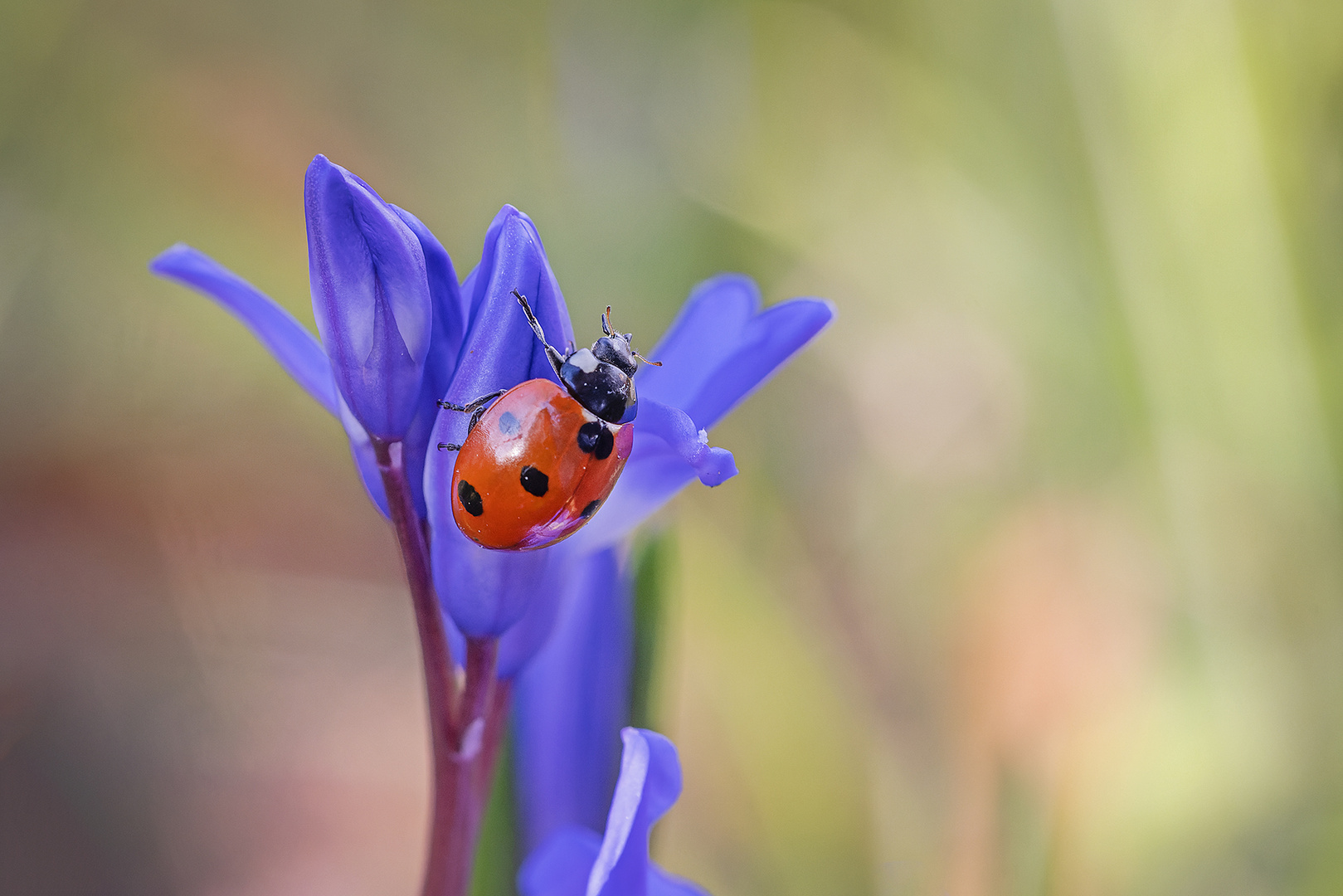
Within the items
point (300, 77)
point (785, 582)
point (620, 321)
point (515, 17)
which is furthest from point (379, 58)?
point (785, 582)

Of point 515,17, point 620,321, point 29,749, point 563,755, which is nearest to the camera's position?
point 563,755

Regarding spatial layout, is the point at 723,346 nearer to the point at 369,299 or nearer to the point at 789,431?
the point at 369,299

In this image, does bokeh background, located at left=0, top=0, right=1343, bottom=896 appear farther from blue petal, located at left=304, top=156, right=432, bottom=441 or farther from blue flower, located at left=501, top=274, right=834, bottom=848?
blue petal, located at left=304, top=156, right=432, bottom=441

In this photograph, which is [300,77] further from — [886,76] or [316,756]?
[316,756]

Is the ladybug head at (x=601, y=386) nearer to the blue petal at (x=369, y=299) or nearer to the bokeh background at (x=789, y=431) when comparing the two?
the blue petal at (x=369, y=299)

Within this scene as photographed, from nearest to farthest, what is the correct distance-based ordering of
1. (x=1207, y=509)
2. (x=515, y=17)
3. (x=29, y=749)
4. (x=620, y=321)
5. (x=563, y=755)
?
(x=563, y=755), (x=29, y=749), (x=1207, y=509), (x=620, y=321), (x=515, y=17)
